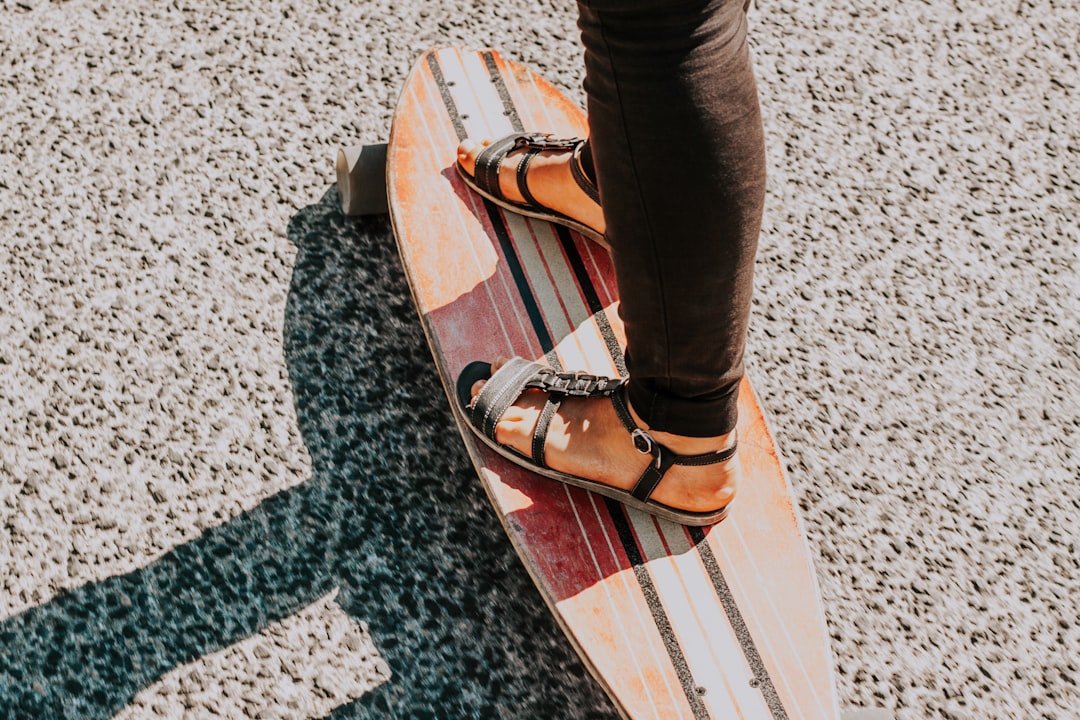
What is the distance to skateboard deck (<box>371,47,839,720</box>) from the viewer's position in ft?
5.01

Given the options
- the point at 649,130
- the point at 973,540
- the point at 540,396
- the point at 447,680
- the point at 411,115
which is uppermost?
the point at 649,130

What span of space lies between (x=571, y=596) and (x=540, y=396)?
0.35m

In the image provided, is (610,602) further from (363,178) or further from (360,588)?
(363,178)

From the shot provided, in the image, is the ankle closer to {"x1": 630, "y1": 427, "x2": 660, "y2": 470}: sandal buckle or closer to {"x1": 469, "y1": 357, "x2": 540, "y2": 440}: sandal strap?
{"x1": 630, "y1": 427, "x2": 660, "y2": 470}: sandal buckle

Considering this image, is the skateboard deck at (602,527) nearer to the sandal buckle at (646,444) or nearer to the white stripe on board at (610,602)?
the white stripe on board at (610,602)

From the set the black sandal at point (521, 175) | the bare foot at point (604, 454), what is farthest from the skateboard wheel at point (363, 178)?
the bare foot at point (604, 454)

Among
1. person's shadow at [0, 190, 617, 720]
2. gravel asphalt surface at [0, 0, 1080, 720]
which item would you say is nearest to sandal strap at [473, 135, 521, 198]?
Answer: gravel asphalt surface at [0, 0, 1080, 720]

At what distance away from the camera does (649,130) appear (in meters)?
1.03

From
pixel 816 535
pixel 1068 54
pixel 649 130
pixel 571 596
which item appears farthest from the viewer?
pixel 1068 54

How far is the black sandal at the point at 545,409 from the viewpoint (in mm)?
1603

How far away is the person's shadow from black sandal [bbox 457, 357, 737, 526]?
0.19 meters

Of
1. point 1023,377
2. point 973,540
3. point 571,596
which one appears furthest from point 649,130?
point 1023,377

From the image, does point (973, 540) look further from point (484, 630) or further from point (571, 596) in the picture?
point (484, 630)

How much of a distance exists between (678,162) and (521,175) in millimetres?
949
